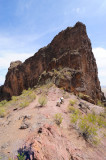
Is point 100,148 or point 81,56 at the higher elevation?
point 81,56

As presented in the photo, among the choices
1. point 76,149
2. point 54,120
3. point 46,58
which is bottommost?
point 76,149

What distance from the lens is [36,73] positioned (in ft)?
80.4

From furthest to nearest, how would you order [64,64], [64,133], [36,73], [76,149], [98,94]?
[36,73] → [98,94] → [64,64] → [64,133] → [76,149]

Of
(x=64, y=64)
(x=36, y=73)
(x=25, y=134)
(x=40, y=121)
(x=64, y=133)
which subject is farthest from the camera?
(x=36, y=73)

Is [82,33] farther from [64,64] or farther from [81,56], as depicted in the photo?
[64,64]

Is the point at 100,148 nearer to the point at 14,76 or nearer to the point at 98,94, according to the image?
the point at 98,94

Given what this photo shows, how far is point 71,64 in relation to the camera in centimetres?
1473

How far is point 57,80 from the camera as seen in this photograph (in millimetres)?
12047

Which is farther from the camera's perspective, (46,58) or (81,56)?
(46,58)

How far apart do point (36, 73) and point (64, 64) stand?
1104 cm

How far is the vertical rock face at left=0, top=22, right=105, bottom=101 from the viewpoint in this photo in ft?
42.9

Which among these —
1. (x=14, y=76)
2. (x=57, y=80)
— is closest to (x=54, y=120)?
(x=57, y=80)

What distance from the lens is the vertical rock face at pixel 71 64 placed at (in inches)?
515

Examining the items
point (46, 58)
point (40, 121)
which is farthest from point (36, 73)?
point (40, 121)
